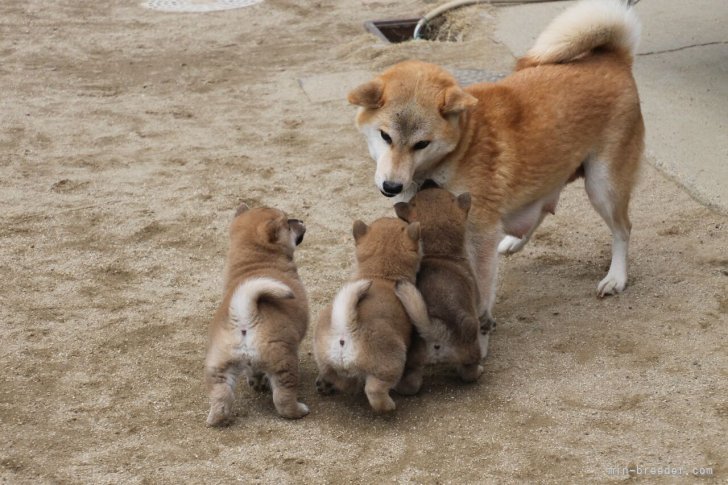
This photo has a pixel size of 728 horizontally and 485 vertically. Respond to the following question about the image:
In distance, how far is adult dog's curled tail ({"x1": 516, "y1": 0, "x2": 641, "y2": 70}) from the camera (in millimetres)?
5398

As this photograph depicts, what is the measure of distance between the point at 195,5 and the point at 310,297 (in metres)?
7.65

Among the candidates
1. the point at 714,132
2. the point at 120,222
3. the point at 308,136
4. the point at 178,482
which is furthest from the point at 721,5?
the point at 178,482

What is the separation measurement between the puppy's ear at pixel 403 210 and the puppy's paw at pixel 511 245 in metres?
1.44

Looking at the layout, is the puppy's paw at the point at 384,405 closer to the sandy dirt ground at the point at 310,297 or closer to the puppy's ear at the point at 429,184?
the sandy dirt ground at the point at 310,297

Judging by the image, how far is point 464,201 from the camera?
4750 mm

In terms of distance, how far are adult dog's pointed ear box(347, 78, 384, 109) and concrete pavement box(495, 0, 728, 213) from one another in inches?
108

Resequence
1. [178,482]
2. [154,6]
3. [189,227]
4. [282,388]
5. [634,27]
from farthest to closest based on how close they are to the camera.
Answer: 1. [154,6]
2. [189,227]
3. [634,27]
4. [282,388]
5. [178,482]

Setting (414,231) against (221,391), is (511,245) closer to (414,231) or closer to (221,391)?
(414,231)

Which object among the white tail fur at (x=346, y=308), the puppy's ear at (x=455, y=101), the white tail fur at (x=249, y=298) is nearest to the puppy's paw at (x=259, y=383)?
the white tail fur at (x=249, y=298)

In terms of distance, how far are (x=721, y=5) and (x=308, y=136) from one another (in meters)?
4.97

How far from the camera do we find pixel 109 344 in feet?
16.5

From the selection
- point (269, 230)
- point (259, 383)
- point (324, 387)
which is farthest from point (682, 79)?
point (259, 383)

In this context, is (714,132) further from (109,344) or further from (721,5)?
(109,344)

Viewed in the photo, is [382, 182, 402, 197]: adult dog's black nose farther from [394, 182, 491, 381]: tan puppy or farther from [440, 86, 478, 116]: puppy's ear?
[440, 86, 478, 116]: puppy's ear
